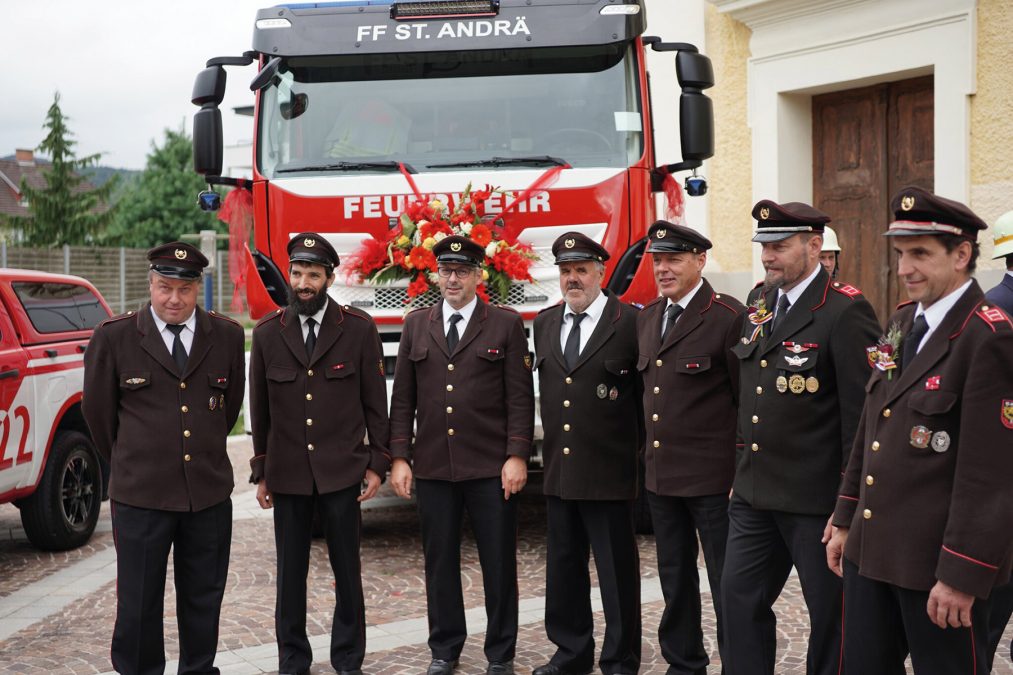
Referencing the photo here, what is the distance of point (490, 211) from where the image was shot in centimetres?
689

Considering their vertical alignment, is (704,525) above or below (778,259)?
below

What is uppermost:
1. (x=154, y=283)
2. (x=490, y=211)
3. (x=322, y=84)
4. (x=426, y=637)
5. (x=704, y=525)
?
(x=322, y=84)

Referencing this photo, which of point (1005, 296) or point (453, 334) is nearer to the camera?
point (1005, 296)

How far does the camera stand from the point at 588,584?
5141mm

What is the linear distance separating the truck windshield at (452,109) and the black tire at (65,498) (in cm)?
251

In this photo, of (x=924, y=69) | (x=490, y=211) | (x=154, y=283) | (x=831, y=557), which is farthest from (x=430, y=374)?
(x=924, y=69)

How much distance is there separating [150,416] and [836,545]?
9.12 feet

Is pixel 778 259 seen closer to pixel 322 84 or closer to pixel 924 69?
pixel 322 84

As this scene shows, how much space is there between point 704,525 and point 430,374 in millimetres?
1466

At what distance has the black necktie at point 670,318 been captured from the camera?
481cm

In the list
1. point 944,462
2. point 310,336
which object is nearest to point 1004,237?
point 944,462

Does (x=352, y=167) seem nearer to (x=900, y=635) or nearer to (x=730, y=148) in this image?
(x=900, y=635)

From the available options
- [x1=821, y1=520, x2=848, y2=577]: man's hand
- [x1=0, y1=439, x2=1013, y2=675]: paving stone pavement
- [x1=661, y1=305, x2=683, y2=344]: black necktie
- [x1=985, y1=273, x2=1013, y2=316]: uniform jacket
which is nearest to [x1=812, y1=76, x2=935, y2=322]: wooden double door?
[x1=0, y1=439, x2=1013, y2=675]: paving stone pavement

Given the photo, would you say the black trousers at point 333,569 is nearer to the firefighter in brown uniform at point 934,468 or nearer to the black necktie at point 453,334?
the black necktie at point 453,334
